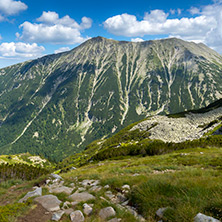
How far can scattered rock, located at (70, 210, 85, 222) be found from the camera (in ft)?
27.6

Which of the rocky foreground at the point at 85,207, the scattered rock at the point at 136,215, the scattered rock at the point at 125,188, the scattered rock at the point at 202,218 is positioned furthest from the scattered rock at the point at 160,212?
the scattered rock at the point at 125,188

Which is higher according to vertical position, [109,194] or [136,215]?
[136,215]

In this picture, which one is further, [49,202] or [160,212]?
[49,202]

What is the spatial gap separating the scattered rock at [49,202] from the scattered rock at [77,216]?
1.43 m

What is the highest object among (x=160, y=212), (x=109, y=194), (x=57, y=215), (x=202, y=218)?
(x=202, y=218)

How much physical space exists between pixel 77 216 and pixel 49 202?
267cm

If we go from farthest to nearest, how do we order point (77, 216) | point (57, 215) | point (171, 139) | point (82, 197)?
point (171, 139) < point (82, 197) < point (57, 215) < point (77, 216)

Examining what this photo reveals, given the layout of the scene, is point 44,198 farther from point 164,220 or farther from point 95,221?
point 164,220

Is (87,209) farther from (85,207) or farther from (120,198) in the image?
(120,198)

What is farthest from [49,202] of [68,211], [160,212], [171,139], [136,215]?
[171,139]

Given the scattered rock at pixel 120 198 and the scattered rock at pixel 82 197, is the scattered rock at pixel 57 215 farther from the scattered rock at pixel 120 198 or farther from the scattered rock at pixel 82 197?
the scattered rock at pixel 120 198

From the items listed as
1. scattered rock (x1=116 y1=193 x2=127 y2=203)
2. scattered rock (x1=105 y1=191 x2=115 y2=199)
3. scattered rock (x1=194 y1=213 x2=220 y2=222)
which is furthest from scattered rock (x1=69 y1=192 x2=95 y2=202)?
scattered rock (x1=194 y1=213 x2=220 y2=222)

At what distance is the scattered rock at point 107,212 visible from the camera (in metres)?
8.42

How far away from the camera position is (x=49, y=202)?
34.0 ft
